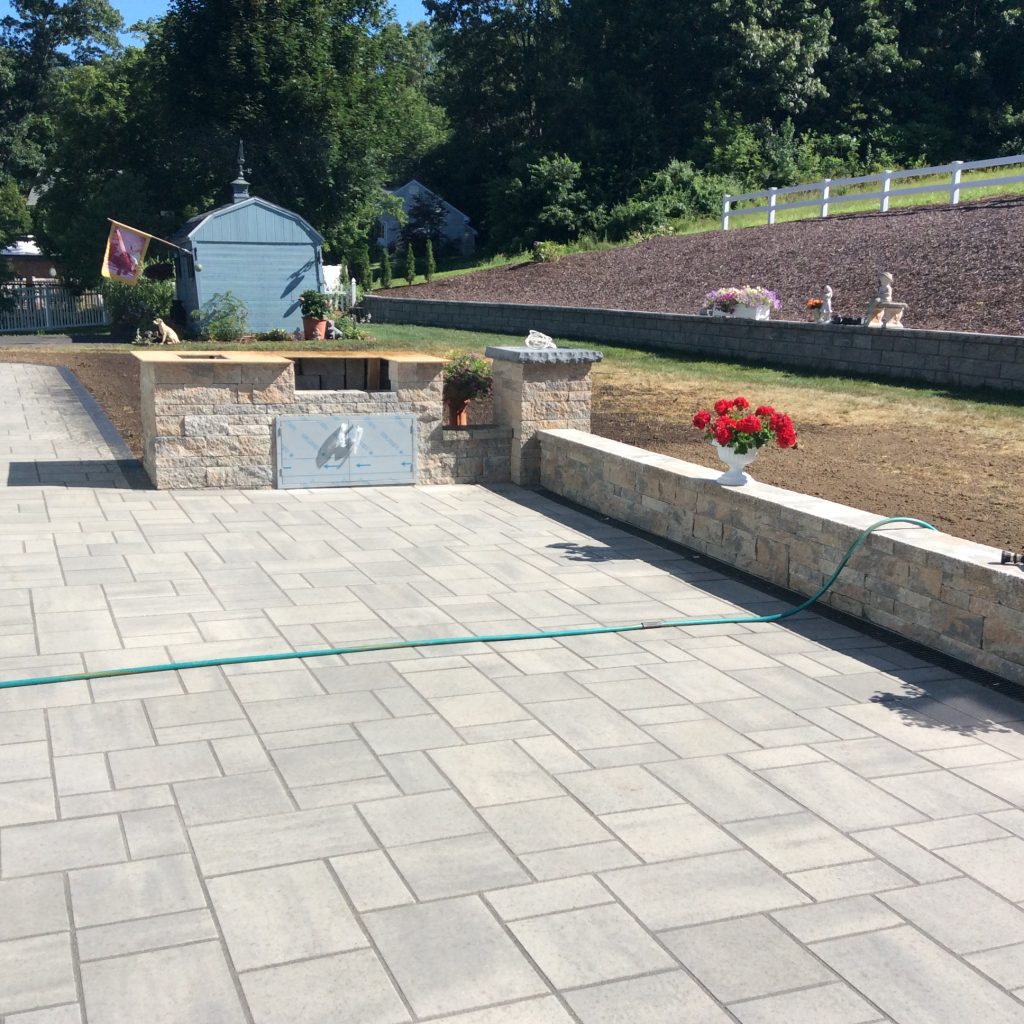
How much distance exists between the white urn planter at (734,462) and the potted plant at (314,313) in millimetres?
18714

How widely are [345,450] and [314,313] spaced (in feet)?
51.6

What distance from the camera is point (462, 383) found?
1126cm

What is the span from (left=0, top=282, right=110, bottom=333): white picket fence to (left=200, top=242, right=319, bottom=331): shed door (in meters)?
12.1

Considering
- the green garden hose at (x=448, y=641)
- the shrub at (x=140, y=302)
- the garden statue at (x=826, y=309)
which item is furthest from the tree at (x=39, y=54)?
the green garden hose at (x=448, y=641)

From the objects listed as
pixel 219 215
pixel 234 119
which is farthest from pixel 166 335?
pixel 234 119

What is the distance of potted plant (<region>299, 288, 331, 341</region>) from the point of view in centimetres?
2531

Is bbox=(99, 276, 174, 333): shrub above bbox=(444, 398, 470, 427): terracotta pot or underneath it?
above

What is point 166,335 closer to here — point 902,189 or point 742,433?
point 902,189

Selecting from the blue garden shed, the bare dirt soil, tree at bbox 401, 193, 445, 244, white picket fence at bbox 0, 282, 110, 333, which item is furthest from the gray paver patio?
tree at bbox 401, 193, 445, 244

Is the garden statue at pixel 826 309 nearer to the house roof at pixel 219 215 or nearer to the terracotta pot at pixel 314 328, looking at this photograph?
the terracotta pot at pixel 314 328

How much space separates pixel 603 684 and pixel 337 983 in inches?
107

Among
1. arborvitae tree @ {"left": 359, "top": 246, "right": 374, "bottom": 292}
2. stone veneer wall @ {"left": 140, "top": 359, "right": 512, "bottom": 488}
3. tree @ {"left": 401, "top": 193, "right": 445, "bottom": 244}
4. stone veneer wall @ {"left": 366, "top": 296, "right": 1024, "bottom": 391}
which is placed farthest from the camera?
tree @ {"left": 401, "top": 193, "right": 445, "bottom": 244}

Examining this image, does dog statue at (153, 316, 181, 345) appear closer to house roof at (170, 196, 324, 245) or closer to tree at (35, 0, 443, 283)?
house roof at (170, 196, 324, 245)

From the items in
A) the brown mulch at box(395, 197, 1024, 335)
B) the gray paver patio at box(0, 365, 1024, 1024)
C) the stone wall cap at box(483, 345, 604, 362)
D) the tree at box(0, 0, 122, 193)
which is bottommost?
the gray paver patio at box(0, 365, 1024, 1024)
